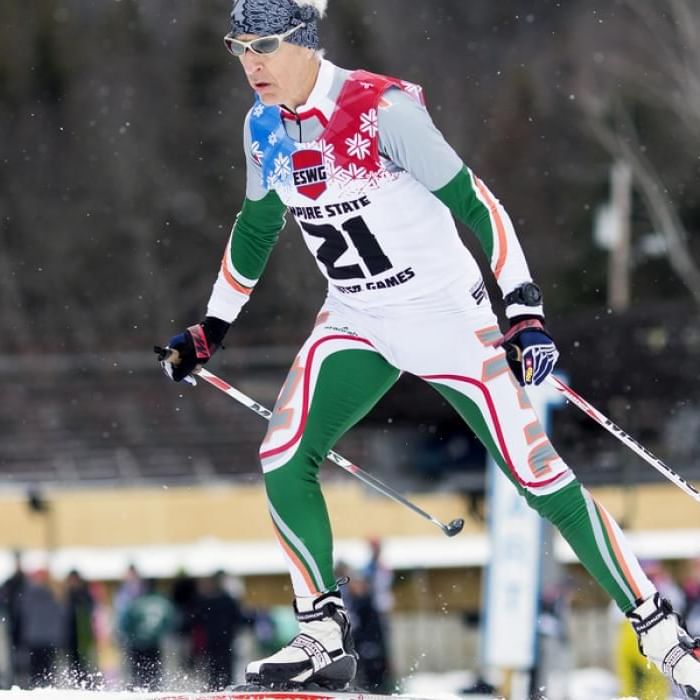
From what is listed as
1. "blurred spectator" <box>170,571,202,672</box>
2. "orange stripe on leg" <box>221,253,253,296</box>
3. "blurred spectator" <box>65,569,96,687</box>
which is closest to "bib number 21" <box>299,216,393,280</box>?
"orange stripe on leg" <box>221,253,253,296</box>

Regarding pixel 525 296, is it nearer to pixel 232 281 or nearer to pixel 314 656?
pixel 232 281

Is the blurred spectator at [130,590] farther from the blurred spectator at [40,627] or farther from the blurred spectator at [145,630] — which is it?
the blurred spectator at [40,627]

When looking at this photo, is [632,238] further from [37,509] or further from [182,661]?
[182,661]

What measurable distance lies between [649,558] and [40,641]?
4.74m

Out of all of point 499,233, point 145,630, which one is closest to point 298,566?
point 499,233

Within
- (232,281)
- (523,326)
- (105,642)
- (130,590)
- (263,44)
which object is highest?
(263,44)

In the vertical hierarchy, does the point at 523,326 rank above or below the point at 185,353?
below

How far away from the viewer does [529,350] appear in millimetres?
3811

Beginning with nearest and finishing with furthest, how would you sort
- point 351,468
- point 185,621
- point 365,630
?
1. point 351,468
2. point 365,630
3. point 185,621

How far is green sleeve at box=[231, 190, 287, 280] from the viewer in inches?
169

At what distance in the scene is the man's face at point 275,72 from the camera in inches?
155

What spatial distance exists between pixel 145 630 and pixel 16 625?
813 mm

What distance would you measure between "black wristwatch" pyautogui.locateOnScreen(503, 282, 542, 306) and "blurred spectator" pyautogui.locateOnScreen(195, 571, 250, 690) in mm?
5384

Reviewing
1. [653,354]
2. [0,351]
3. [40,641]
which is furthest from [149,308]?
[40,641]
